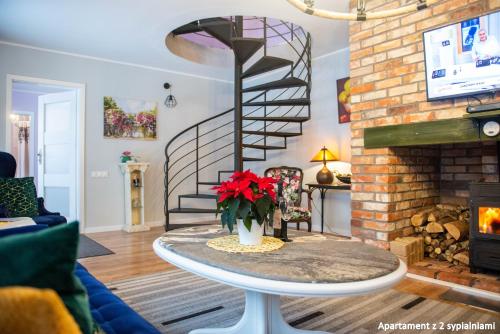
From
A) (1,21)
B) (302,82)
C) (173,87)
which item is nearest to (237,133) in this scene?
(302,82)

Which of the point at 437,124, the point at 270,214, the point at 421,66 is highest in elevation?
the point at 421,66

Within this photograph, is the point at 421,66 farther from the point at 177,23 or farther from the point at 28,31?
the point at 28,31

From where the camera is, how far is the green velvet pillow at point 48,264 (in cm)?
56

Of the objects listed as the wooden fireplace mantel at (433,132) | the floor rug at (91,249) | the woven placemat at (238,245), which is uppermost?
the wooden fireplace mantel at (433,132)

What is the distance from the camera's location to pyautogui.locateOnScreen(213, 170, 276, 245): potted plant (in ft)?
5.12

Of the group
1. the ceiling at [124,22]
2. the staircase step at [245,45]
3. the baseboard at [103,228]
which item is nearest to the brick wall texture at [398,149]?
the ceiling at [124,22]

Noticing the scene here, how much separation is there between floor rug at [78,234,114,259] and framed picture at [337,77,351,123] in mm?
3422

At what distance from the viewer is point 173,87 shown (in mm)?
5793

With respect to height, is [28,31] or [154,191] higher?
[28,31]

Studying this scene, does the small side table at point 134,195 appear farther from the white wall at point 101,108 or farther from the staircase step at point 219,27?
the staircase step at point 219,27

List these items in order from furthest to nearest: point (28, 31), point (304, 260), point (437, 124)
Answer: point (28, 31)
point (437, 124)
point (304, 260)

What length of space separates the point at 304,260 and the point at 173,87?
4971 millimetres

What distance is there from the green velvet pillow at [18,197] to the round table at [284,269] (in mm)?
2123

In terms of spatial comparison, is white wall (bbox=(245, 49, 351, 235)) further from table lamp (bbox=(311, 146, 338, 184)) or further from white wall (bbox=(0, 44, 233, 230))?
white wall (bbox=(0, 44, 233, 230))
